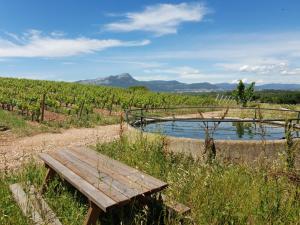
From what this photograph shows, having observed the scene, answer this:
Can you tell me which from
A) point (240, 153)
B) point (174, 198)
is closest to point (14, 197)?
point (174, 198)

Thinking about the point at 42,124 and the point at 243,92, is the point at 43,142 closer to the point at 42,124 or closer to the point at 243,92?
the point at 42,124

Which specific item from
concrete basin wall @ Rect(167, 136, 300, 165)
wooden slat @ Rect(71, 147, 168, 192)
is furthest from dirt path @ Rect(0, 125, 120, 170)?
wooden slat @ Rect(71, 147, 168, 192)

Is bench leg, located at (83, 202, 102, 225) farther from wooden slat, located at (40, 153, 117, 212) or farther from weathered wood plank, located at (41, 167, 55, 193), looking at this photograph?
weathered wood plank, located at (41, 167, 55, 193)

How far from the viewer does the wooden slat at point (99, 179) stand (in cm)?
357

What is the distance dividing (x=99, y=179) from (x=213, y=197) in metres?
1.40

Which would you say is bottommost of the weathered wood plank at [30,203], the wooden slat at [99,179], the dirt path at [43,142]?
the dirt path at [43,142]

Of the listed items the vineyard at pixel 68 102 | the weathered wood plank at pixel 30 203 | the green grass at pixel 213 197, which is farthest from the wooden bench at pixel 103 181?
the vineyard at pixel 68 102

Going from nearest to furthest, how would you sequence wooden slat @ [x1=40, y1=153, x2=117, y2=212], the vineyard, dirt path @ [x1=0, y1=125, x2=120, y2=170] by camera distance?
wooden slat @ [x1=40, y1=153, x2=117, y2=212]
dirt path @ [x1=0, y1=125, x2=120, y2=170]
the vineyard

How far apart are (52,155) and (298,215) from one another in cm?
393

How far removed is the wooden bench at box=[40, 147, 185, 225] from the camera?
11.5 feet

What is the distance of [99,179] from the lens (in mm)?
3861

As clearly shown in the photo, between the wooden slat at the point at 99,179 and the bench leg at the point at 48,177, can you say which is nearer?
the wooden slat at the point at 99,179

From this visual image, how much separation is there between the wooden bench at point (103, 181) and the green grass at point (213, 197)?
0.91 ft

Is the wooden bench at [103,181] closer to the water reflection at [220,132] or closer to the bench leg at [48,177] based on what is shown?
the bench leg at [48,177]
